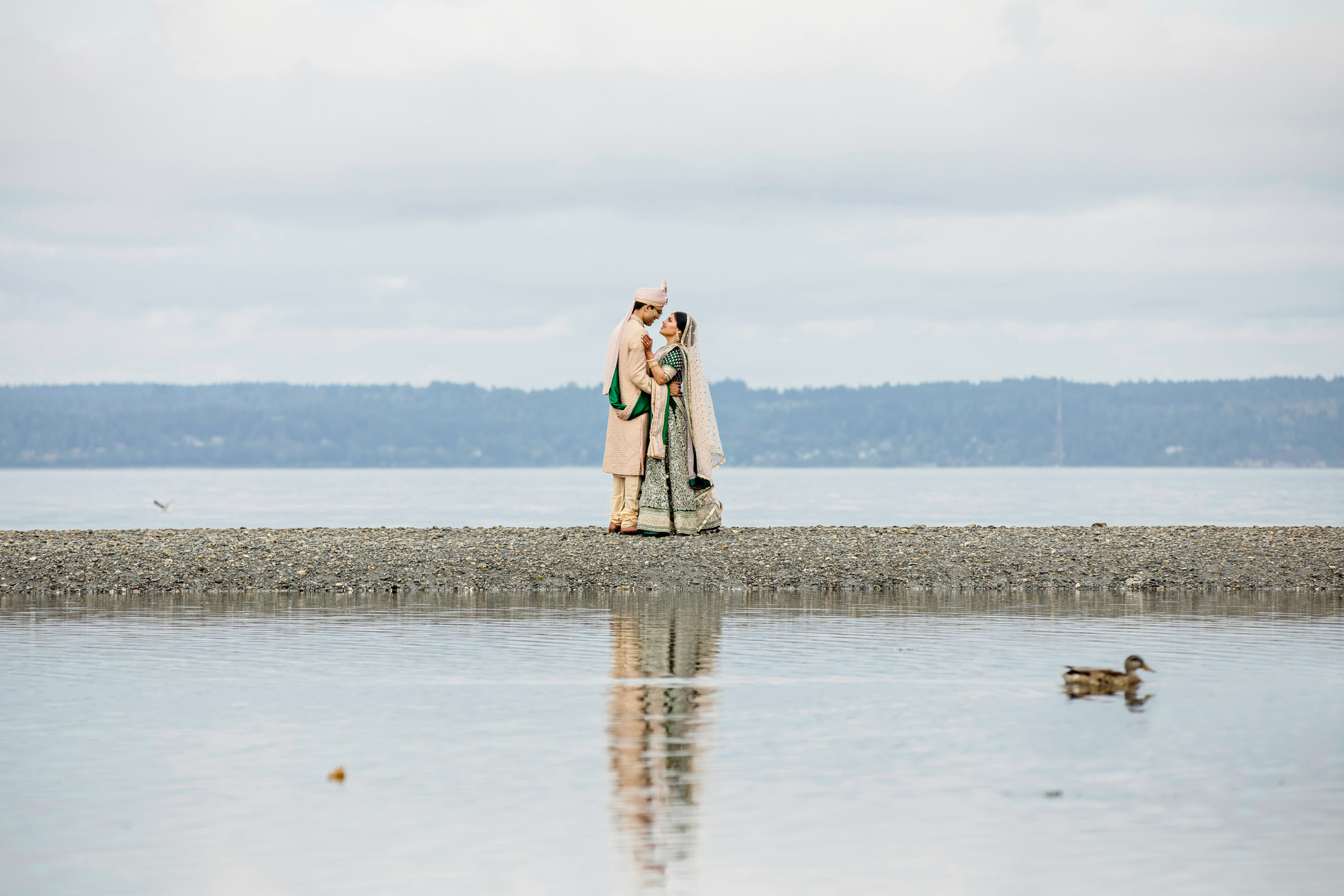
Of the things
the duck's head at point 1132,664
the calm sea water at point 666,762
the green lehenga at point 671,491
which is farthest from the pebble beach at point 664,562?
the duck's head at point 1132,664

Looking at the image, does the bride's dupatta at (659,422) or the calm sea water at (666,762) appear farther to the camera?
the bride's dupatta at (659,422)

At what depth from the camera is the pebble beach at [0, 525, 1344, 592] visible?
1939 centimetres

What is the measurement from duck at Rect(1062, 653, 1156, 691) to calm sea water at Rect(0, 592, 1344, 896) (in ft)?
0.61

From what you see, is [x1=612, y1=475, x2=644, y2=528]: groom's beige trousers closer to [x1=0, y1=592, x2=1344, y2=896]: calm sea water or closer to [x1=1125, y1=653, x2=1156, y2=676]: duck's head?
[x1=0, y1=592, x2=1344, y2=896]: calm sea water

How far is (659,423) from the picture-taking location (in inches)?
835

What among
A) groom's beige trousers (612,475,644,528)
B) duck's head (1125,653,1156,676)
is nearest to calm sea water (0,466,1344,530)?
groom's beige trousers (612,475,644,528)

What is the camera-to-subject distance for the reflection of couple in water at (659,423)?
2116 cm

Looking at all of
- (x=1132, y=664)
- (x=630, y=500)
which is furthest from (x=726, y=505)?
(x=1132, y=664)

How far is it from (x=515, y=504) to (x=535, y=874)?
68.8 meters

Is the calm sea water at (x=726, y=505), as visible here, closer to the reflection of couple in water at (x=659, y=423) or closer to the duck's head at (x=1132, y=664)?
the reflection of couple in water at (x=659, y=423)

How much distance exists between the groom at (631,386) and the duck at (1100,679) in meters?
10.9

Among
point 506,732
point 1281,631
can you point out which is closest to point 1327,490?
point 1281,631

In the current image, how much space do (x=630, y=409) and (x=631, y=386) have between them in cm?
32

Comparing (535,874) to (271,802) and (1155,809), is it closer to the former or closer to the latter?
(271,802)
